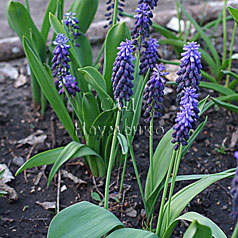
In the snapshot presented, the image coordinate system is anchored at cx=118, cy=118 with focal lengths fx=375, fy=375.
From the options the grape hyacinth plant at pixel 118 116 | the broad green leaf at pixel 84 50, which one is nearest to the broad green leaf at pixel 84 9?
the grape hyacinth plant at pixel 118 116

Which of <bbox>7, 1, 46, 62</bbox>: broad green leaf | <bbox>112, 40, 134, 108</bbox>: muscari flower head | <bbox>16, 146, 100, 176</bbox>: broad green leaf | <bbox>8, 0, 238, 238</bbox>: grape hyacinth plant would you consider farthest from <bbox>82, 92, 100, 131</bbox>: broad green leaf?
<bbox>7, 1, 46, 62</bbox>: broad green leaf

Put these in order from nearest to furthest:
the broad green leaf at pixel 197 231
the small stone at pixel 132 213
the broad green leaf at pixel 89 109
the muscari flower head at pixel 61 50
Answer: the broad green leaf at pixel 197 231 → the muscari flower head at pixel 61 50 → the broad green leaf at pixel 89 109 → the small stone at pixel 132 213

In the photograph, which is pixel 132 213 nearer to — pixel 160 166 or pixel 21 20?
pixel 160 166

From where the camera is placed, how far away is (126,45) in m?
1.97

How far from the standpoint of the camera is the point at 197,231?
159 cm

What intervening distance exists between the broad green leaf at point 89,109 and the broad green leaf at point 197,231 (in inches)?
46.7

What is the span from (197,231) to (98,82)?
3.89 ft

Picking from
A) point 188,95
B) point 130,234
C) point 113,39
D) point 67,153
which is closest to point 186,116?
point 188,95

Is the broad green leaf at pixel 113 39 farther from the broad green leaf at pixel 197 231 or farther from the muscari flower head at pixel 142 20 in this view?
the broad green leaf at pixel 197 231

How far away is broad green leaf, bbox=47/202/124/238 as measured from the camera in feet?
6.04

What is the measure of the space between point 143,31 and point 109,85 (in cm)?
53

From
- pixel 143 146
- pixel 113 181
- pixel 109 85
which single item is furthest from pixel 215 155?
pixel 109 85

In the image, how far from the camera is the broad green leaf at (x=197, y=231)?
4.78ft

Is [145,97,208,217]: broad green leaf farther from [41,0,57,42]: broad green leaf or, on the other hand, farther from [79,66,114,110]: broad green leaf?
[41,0,57,42]: broad green leaf
